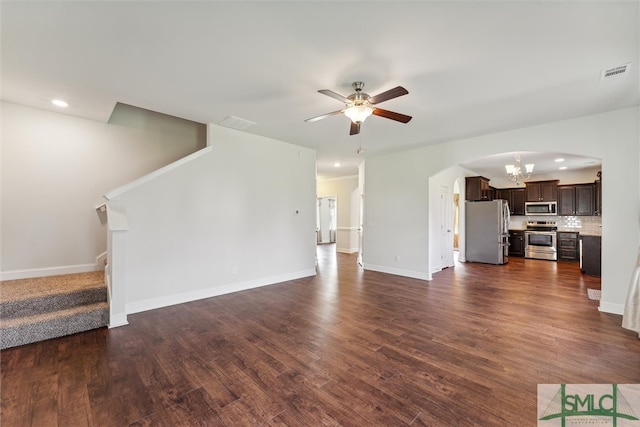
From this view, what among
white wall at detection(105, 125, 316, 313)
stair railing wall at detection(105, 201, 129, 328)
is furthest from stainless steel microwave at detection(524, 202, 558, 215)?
stair railing wall at detection(105, 201, 129, 328)

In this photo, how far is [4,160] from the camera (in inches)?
136

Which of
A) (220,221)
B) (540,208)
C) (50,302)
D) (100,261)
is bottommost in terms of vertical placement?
(50,302)

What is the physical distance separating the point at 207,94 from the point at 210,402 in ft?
10.2

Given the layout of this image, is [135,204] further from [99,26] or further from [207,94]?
[99,26]

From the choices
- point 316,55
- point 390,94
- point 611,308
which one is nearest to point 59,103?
point 316,55

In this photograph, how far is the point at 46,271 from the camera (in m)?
3.76

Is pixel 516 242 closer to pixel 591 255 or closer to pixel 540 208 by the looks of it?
pixel 540 208

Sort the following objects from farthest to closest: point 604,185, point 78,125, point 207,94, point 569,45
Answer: point 78,125 < point 604,185 < point 207,94 < point 569,45

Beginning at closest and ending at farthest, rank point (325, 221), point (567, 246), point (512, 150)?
point (512, 150)
point (567, 246)
point (325, 221)

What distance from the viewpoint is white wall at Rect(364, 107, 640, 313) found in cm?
349

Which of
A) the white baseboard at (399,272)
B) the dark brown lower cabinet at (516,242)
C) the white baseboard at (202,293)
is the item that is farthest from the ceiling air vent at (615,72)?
the dark brown lower cabinet at (516,242)

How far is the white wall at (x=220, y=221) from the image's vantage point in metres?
3.66

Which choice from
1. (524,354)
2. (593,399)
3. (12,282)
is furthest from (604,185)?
(12,282)

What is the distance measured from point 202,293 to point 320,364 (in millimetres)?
2607
